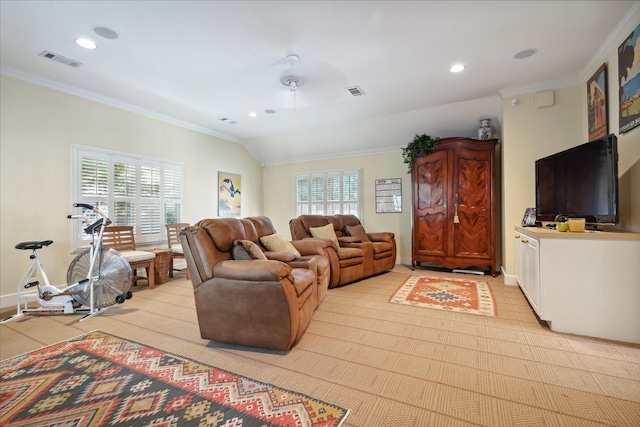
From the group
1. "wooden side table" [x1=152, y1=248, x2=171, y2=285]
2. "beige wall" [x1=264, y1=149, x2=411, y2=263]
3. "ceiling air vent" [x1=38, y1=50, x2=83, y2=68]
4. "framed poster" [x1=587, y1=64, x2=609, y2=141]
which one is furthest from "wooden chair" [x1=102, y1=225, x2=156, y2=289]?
"framed poster" [x1=587, y1=64, x2=609, y2=141]

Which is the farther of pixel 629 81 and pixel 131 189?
pixel 131 189

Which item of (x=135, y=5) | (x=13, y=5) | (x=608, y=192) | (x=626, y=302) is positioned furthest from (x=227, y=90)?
(x=626, y=302)

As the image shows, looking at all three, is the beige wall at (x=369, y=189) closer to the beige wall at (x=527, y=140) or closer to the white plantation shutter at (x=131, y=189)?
the beige wall at (x=527, y=140)

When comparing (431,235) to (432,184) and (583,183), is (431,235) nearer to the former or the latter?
(432,184)

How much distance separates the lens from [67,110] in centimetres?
394

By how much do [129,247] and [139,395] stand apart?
330 cm

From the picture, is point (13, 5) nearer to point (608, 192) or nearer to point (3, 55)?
point (3, 55)

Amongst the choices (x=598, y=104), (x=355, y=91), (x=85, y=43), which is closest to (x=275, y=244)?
(x=355, y=91)

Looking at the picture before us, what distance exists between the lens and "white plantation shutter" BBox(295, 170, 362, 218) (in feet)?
21.2

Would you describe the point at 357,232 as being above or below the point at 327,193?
below

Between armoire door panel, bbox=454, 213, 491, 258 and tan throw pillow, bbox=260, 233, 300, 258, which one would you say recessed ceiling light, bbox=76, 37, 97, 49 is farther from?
armoire door panel, bbox=454, 213, 491, 258

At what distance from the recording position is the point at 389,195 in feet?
19.9

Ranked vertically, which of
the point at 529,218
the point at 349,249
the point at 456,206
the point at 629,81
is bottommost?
the point at 349,249

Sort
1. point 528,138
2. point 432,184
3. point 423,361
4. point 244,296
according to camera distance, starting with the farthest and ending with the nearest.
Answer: point 432,184 < point 528,138 < point 244,296 < point 423,361
